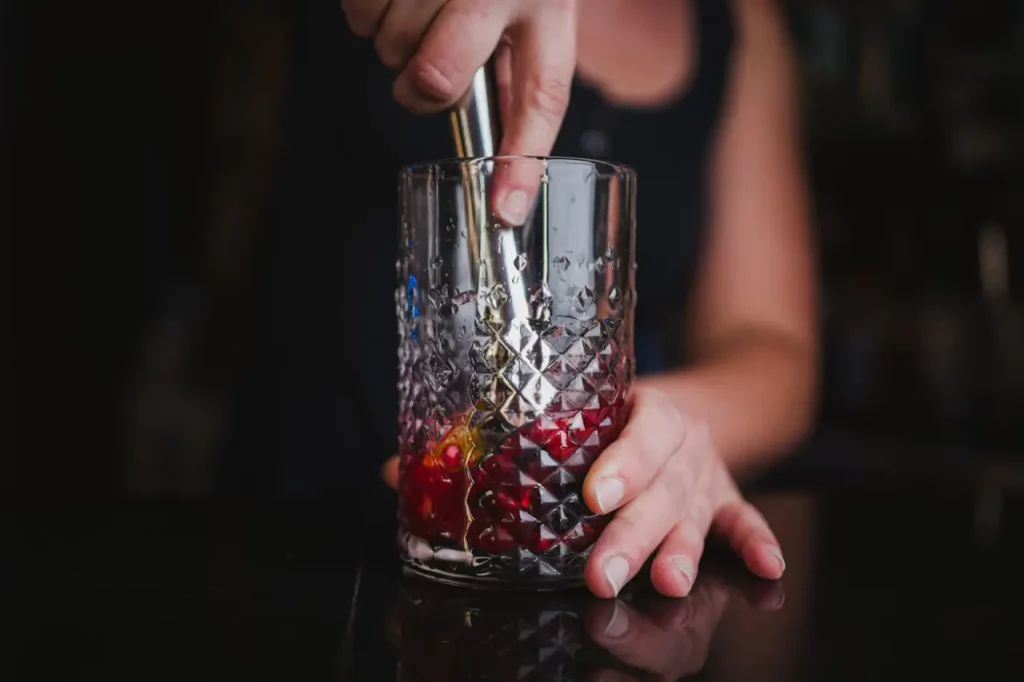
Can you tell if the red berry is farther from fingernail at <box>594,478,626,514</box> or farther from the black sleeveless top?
the black sleeveless top

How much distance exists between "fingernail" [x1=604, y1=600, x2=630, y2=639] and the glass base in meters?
0.04

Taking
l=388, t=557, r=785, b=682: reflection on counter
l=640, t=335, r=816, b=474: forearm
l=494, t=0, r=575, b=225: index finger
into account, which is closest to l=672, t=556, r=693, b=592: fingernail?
l=388, t=557, r=785, b=682: reflection on counter

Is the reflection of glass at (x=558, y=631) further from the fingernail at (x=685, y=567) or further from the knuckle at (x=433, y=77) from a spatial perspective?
the knuckle at (x=433, y=77)

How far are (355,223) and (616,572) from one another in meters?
0.77

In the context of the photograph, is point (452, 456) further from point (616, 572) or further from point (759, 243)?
point (759, 243)

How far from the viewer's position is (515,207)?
0.50 metres

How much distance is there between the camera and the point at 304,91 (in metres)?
1.22

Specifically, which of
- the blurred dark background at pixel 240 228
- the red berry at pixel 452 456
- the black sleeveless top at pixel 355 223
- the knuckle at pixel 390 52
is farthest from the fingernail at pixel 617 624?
the blurred dark background at pixel 240 228

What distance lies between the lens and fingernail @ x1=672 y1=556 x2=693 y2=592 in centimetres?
52

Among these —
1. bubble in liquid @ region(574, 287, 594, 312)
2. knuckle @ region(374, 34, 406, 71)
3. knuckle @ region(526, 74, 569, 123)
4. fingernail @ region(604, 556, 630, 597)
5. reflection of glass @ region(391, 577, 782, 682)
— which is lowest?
reflection of glass @ region(391, 577, 782, 682)

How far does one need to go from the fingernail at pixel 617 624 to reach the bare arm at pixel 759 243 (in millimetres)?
703

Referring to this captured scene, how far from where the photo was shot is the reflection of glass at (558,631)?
405mm

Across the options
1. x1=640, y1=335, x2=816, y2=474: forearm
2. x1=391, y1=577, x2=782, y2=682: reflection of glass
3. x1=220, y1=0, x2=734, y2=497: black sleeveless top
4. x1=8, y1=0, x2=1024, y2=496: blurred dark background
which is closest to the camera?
x1=391, y1=577, x2=782, y2=682: reflection of glass

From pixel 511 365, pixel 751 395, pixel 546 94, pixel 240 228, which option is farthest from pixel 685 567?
pixel 240 228
